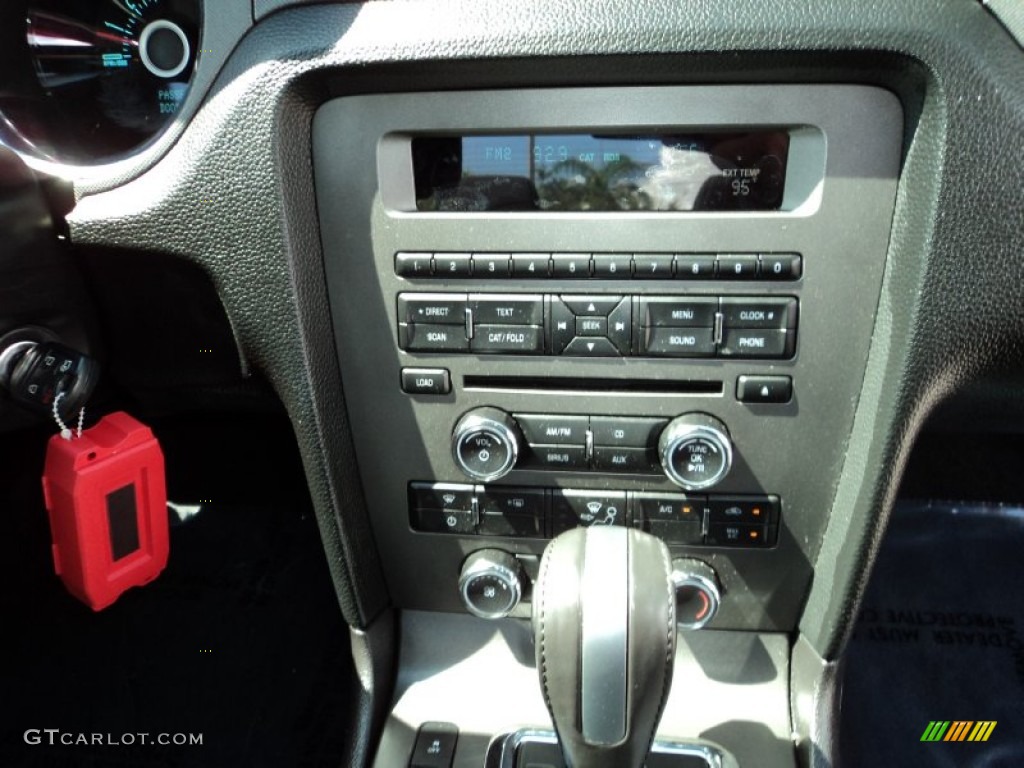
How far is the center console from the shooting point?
0.90m

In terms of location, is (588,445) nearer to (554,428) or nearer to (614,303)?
(554,428)

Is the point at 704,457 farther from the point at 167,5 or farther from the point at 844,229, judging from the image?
the point at 167,5

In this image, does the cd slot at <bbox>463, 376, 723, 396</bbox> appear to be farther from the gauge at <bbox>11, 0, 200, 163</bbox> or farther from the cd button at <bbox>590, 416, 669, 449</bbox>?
the gauge at <bbox>11, 0, 200, 163</bbox>

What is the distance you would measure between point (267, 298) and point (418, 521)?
0.32m

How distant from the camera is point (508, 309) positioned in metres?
0.96

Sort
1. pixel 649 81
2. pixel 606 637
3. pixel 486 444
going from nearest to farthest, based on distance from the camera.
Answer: pixel 606 637
pixel 649 81
pixel 486 444

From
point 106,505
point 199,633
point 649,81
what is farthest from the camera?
point 199,633

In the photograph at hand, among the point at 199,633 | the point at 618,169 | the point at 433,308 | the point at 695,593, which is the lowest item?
the point at 199,633

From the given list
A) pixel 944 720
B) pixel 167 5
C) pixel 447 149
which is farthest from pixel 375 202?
pixel 944 720

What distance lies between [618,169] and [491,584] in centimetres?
49

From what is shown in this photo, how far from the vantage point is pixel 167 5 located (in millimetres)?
984

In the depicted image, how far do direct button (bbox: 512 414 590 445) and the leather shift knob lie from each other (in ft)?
0.62

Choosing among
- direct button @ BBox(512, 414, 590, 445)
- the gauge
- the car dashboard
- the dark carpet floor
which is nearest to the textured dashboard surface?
the car dashboard

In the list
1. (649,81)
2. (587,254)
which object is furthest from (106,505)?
(649,81)
